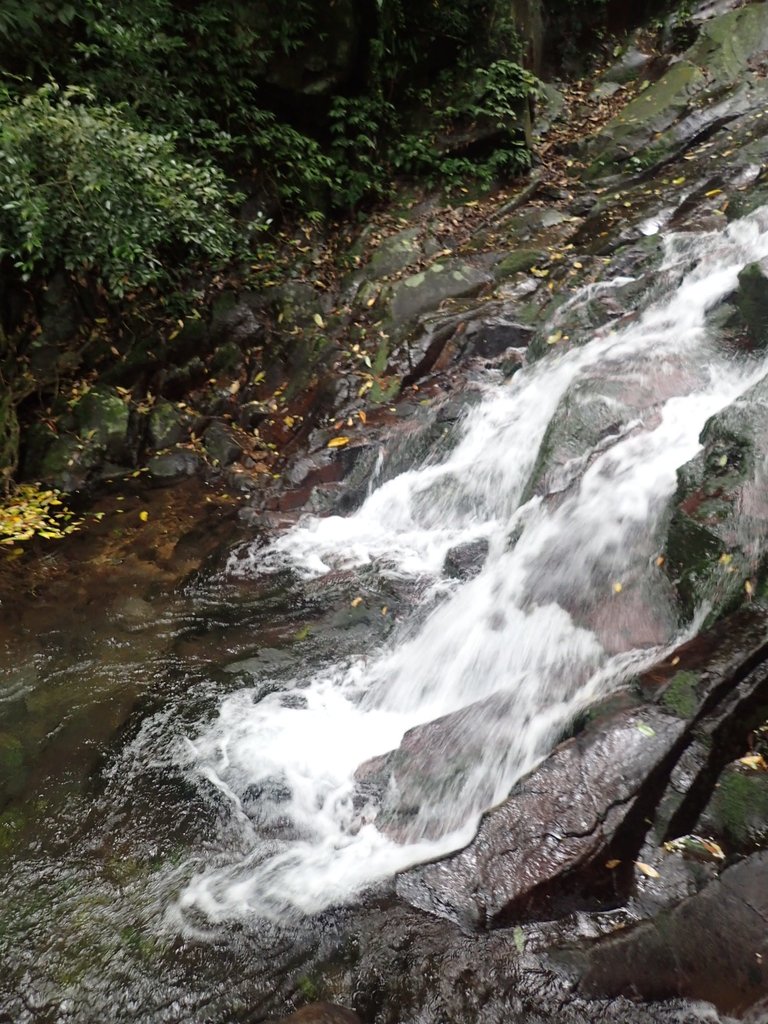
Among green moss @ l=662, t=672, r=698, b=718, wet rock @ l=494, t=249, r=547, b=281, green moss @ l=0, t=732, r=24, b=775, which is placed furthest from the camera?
wet rock @ l=494, t=249, r=547, b=281

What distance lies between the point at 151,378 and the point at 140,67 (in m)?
3.42

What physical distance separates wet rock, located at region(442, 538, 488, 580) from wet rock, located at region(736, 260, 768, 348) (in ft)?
9.65

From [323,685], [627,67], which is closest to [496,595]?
[323,685]

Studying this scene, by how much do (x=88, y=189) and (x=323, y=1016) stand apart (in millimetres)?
6052

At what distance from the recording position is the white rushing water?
348 cm

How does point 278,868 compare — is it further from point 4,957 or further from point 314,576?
point 314,576

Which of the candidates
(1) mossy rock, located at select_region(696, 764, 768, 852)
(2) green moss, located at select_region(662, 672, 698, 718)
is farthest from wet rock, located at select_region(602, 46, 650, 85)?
(1) mossy rock, located at select_region(696, 764, 768, 852)

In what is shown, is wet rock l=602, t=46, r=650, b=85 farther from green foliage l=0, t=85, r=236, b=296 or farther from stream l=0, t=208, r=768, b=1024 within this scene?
green foliage l=0, t=85, r=236, b=296

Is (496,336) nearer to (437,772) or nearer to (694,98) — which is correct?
(437,772)

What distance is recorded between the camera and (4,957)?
3.01m

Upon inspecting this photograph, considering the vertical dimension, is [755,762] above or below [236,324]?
below

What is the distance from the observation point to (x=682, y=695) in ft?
10.3

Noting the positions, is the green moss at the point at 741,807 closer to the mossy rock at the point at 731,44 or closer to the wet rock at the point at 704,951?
the wet rock at the point at 704,951

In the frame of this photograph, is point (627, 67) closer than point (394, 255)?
No
